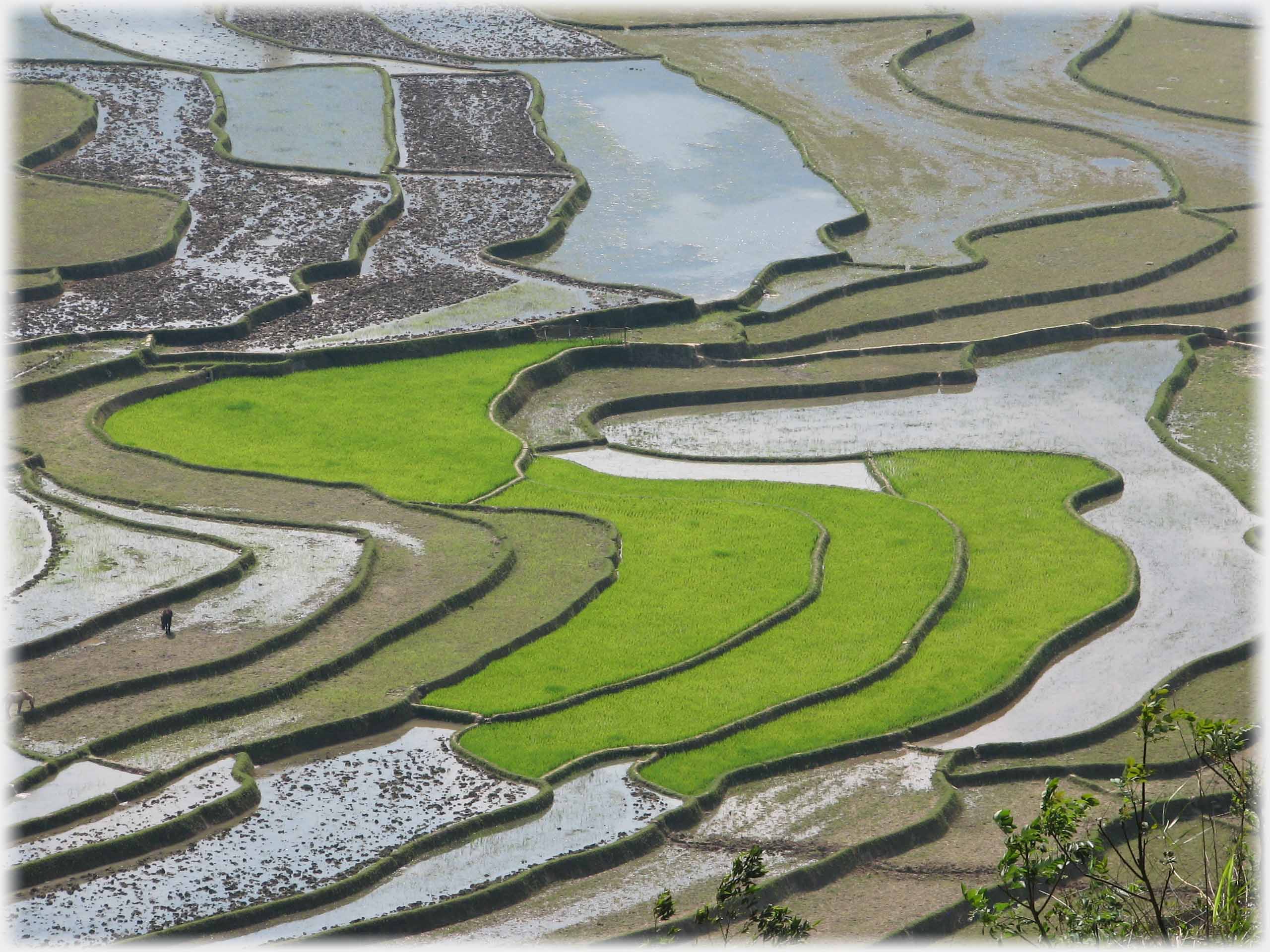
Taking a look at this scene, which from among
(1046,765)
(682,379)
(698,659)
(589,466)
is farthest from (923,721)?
(682,379)

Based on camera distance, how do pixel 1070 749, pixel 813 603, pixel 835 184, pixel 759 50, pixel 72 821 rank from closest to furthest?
pixel 72 821, pixel 1070 749, pixel 813 603, pixel 835 184, pixel 759 50

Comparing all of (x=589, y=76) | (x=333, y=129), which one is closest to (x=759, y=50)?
(x=589, y=76)

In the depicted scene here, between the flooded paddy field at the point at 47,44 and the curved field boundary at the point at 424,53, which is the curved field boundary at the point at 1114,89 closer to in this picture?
the curved field boundary at the point at 424,53

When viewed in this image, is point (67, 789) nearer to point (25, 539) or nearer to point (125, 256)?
point (25, 539)

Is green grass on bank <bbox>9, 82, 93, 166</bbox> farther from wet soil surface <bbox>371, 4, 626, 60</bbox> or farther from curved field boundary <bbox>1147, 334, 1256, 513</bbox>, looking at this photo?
curved field boundary <bbox>1147, 334, 1256, 513</bbox>

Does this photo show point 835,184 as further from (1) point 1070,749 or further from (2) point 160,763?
(2) point 160,763

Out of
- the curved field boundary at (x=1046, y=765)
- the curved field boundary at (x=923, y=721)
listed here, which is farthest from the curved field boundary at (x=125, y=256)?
the curved field boundary at (x=1046, y=765)
